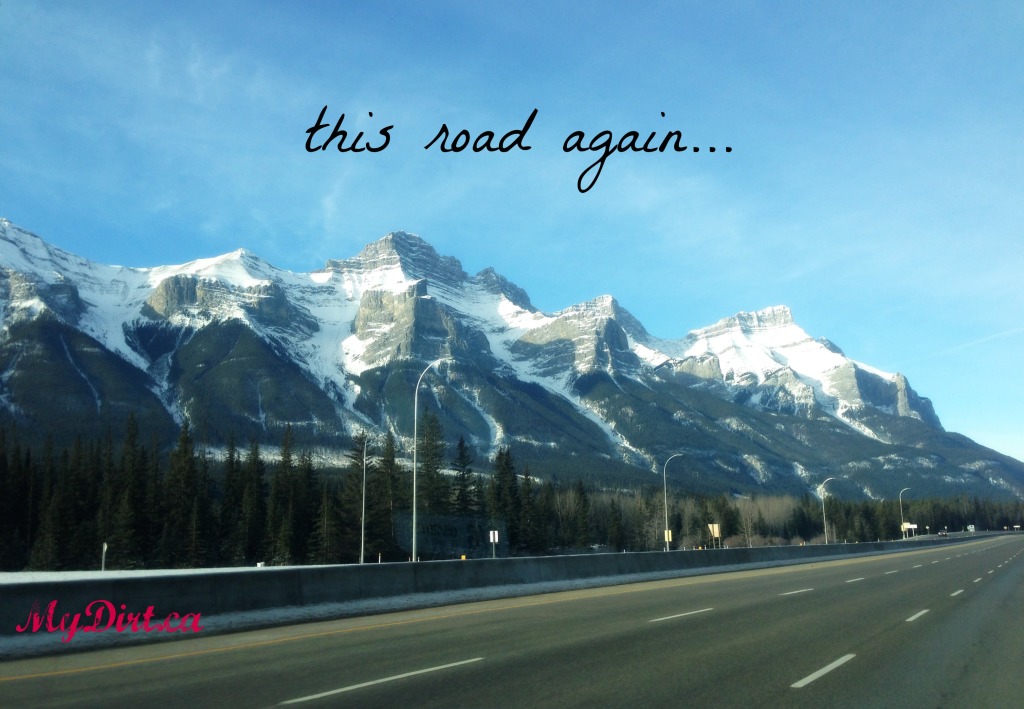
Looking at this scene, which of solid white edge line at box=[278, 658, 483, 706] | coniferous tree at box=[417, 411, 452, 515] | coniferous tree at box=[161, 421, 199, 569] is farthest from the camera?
coniferous tree at box=[417, 411, 452, 515]

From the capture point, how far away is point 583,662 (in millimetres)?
13359

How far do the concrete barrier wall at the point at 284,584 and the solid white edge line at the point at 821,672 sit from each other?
42.9 ft

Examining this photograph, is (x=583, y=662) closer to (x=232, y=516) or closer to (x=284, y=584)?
(x=284, y=584)

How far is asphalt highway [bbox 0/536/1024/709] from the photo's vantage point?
1088cm

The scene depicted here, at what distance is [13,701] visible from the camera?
11.1 meters

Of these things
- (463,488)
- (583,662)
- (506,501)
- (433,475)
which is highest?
(433,475)

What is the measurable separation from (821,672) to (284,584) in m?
13.8

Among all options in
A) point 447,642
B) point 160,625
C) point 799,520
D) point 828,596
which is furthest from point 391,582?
point 799,520

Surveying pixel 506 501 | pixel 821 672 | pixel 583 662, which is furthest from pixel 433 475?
pixel 821 672

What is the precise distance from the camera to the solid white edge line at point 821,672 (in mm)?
11477

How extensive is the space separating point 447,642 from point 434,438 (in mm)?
93339

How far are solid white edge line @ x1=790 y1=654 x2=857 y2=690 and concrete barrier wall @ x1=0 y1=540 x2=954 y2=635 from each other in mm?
13078

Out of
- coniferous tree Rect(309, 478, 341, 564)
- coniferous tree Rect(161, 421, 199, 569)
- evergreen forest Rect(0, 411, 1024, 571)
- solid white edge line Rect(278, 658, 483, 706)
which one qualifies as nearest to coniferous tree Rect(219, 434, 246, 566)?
evergreen forest Rect(0, 411, 1024, 571)

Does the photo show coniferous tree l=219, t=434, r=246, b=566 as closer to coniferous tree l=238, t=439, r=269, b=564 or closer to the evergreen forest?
the evergreen forest
